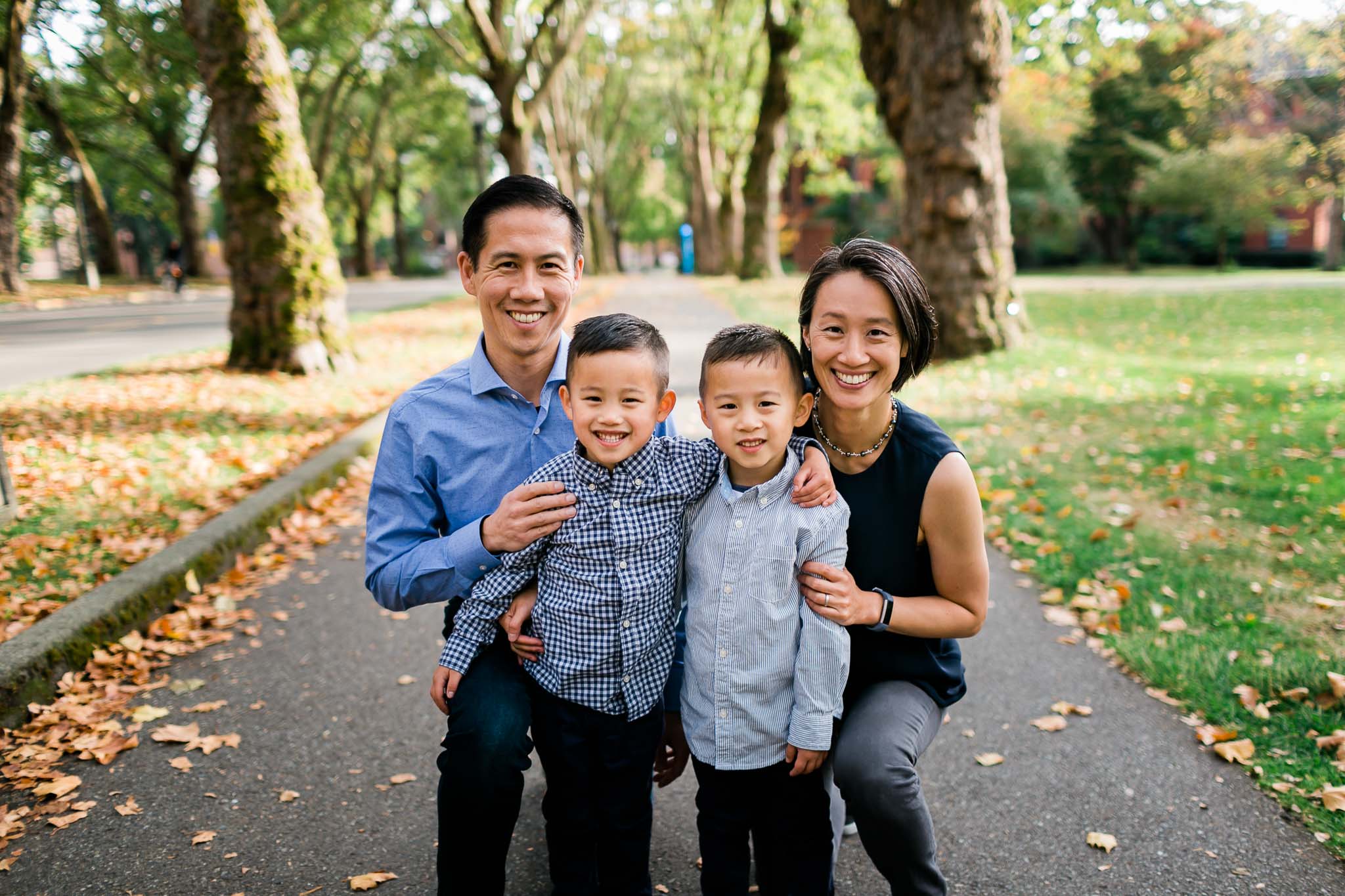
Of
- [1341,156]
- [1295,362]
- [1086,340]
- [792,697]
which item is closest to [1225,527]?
[792,697]

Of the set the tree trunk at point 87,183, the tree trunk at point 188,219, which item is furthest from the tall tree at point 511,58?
the tree trunk at point 188,219

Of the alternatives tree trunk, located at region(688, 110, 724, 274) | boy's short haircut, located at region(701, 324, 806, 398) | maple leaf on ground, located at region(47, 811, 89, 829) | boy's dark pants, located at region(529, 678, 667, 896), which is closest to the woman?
boy's short haircut, located at region(701, 324, 806, 398)

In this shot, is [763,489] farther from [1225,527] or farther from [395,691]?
[1225,527]

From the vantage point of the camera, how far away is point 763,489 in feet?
7.48

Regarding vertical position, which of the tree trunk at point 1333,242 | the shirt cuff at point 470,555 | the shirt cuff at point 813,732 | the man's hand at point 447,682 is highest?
the tree trunk at point 1333,242

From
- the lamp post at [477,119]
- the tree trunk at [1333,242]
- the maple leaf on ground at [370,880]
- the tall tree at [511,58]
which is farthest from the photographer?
the tree trunk at [1333,242]

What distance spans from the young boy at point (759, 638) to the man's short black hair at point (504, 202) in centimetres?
71

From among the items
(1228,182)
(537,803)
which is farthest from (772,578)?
(1228,182)

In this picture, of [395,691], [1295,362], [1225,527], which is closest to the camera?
[395,691]

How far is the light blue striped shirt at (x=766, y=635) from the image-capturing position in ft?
7.31

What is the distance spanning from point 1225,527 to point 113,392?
10067 millimetres

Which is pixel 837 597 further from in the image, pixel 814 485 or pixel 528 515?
pixel 528 515

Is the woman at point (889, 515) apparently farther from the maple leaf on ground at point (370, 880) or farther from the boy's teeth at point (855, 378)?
the maple leaf on ground at point (370, 880)

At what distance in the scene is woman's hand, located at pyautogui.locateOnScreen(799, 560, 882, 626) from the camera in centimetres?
220
